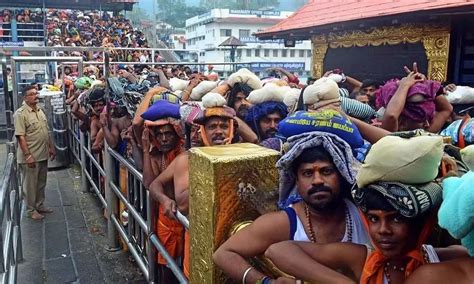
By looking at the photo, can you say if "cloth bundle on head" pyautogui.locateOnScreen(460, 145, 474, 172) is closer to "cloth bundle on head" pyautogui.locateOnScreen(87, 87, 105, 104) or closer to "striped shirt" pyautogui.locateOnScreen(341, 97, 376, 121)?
"striped shirt" pyautogui.locateOnScreen(341, 97, 376, 121)

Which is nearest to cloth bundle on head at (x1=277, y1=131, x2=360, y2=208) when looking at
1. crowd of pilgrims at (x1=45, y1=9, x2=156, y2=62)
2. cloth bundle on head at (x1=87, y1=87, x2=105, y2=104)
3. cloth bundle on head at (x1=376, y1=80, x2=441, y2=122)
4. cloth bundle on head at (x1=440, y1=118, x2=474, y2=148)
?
cloth bundle on head at (x1=440, y1=118, x2=474, y2=148)

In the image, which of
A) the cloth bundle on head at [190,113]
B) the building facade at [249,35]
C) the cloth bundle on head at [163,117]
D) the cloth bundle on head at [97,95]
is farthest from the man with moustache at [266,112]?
the building facade at [249,35]

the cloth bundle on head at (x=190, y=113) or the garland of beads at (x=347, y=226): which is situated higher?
the cloth bundle on head at (x=190, y=113)

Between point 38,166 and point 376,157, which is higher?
point 376,157

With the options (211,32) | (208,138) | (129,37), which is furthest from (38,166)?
(211,32)

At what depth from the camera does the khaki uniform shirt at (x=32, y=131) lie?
604 centimetres

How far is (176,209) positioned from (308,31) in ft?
25.3

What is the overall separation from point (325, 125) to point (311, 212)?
0.33 m

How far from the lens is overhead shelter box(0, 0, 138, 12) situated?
2555 cm

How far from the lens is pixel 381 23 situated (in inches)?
311

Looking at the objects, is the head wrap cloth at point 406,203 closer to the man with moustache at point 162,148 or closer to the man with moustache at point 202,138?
the man with moustache at point 202,138

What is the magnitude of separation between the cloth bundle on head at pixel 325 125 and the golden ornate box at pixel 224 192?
0.18 m

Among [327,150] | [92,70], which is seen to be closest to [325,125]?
[327,150]

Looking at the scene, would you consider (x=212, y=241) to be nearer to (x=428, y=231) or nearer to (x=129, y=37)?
(x=428, y=231)
